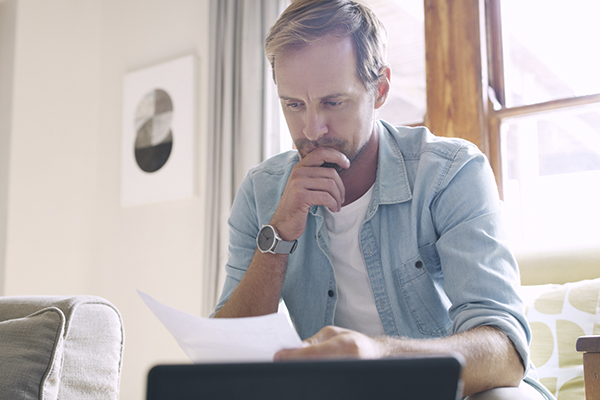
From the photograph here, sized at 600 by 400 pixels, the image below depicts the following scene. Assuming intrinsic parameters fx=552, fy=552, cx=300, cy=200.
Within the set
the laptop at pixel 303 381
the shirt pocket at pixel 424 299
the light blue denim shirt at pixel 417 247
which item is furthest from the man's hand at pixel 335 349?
the shirt pocket at pixel 424 299

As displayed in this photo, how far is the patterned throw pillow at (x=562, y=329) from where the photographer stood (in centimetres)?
135

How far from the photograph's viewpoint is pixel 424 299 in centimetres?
117

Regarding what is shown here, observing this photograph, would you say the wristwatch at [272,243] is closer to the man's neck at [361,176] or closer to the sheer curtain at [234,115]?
the man's neck at [361,176]

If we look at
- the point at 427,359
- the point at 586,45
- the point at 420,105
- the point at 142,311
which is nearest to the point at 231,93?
the point at 420,105

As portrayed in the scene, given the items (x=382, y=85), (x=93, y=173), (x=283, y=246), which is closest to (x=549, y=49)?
(x=382, y=85)

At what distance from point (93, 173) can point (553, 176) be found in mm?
2622

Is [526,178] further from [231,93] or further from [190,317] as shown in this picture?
[190,317]

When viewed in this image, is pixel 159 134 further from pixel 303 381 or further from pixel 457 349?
pixel 303 381

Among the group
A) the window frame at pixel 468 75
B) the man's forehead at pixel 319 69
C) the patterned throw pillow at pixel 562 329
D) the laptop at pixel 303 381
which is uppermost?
the window frame at pixel 468 75

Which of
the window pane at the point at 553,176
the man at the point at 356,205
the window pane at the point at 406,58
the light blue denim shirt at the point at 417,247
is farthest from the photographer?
the window pane at the point at 406,58

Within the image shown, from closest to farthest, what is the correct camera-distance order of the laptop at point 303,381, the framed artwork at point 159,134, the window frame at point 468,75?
the laptop at point 303,381
the window frame at point 468,75
the framed artwork at point 159,134

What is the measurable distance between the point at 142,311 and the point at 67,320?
206 cm

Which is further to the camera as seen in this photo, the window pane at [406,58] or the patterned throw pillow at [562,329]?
the window pane at [406,58]

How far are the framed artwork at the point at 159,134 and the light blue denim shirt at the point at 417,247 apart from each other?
1676 millimetres
